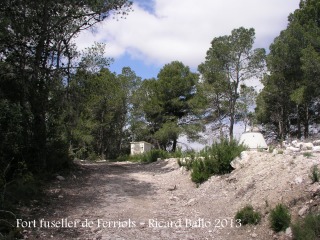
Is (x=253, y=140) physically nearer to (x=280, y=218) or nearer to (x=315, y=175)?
(x=315, y=175)

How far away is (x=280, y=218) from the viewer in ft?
16.0

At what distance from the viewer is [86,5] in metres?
10.8

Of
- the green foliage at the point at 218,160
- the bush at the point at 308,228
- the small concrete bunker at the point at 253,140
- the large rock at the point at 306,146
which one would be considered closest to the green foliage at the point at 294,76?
the small concrete bunker at the point at 253,140

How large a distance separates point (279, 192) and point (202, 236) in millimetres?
1496

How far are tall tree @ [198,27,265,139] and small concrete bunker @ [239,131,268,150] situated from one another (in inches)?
601

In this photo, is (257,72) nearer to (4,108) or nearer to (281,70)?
(281,70)

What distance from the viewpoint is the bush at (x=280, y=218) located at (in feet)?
15.9

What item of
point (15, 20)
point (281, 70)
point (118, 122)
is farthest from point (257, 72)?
point (15, 20)

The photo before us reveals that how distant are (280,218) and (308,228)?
0.56 meters

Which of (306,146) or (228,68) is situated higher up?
(228,68)

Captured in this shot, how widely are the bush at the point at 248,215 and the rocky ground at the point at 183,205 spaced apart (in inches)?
3.8

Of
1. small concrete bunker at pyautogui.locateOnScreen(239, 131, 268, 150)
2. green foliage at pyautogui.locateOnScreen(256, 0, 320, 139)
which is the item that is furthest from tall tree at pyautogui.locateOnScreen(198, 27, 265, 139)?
small concrete bunker at pyautogui.locateOnScreen(239, 131, 268, 150)

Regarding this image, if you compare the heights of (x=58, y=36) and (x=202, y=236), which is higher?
(x=58, y=36)

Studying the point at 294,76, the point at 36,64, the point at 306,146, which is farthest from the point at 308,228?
the point at 294,76
